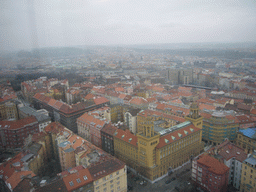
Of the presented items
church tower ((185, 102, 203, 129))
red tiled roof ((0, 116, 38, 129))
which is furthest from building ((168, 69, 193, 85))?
red tiled roof ((0, 116, 38, 129))

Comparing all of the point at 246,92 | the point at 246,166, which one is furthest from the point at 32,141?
the point at 246,92

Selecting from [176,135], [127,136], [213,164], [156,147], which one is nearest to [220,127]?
[176,135]

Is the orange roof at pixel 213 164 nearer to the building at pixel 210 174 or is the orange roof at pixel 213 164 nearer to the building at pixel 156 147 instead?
the building at pixel 210 174

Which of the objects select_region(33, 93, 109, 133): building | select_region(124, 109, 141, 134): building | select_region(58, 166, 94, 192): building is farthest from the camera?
select_region(33, 93, 109, 133): building

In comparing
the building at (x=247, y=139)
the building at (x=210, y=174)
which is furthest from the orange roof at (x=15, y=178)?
the building at (x=247, y=139)

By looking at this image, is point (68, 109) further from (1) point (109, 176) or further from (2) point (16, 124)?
(1) point (109, 176)

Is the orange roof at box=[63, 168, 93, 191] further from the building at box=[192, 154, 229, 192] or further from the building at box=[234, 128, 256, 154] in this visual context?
the building at box=[234, 128, 256, 154]

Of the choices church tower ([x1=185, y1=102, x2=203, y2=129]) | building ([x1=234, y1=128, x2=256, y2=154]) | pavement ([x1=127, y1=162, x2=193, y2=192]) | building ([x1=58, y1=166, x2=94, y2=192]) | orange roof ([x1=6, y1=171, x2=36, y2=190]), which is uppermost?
church tower ([x1=185, y1=102, x2=203, y2=129])

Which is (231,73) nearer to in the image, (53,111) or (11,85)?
(53,111)
